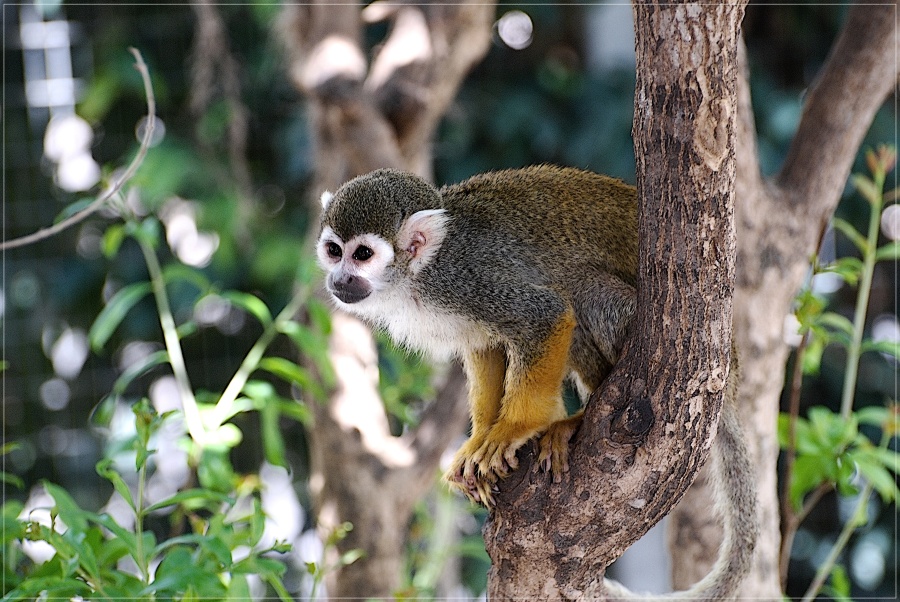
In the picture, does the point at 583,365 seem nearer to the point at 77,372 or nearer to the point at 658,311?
the point at 658,311

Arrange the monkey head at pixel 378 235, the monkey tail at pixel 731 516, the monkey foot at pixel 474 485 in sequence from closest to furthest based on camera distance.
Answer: the monkey foot at pixel 474 485 → the monkey tail at pixel 731 516 → the monkey head at pixel 378 235

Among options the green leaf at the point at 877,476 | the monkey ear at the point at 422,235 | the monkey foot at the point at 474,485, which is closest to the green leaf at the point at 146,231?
the monkey ear at the point at 422,235

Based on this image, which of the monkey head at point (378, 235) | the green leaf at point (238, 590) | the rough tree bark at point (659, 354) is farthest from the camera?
the monkey head at point (378, 235)

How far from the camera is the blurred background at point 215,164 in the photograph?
3.55m

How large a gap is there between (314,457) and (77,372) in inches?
55.7

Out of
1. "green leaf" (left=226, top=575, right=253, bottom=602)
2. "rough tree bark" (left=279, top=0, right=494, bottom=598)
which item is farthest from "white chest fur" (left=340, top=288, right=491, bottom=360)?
"rough tree bark" (left=279, top=0, right=494, bottom=598)

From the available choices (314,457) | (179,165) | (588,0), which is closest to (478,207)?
(314,457)

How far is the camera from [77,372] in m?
3.77

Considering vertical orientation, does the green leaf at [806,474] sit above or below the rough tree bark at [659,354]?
below

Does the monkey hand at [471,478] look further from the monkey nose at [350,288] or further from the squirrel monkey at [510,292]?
the monkey nose at [350,288]

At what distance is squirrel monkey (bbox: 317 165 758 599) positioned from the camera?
1.63 meters

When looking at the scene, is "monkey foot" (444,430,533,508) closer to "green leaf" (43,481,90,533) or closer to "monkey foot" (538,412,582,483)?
"monkey foot" (538,412,582,483)

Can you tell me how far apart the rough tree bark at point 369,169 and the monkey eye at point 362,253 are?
0.94 meters

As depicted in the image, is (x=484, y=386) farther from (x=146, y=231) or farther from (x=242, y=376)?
(x=146, y=231)
